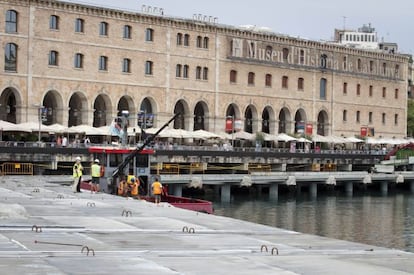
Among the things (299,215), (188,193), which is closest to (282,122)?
(188,193)

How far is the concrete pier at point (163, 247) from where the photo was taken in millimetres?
17516

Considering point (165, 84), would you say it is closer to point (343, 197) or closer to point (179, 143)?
point (179, 143)

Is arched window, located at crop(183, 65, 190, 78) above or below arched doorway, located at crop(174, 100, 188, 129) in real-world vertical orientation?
above

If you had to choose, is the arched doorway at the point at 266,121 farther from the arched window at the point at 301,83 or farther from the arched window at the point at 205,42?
the arched window at the point at 205,42

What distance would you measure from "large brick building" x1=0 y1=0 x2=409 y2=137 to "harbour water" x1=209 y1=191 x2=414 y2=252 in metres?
17.9

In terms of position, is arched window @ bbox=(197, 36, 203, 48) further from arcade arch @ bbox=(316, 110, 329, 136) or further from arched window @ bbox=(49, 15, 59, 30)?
arcade arch @ bbox=(316, 110, 329, 136)

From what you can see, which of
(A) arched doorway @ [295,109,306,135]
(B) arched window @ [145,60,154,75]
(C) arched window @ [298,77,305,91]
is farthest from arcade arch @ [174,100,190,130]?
(C) arched window @ [298,77,305,91]

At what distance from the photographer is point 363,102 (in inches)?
4188

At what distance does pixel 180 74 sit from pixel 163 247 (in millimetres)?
66043

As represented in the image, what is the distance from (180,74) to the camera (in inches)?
3391

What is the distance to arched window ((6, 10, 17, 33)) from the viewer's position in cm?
7412

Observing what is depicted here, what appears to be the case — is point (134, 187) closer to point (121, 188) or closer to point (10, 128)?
point (121, 188)

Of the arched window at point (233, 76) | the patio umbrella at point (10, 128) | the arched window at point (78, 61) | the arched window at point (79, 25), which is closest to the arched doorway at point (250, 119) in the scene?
the arched window at point (233, 76)

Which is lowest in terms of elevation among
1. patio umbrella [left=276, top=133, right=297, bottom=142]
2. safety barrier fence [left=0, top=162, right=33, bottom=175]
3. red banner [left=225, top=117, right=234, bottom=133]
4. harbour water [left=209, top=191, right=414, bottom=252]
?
harbour water [left=209, top=191, right=414, bottom=252]
